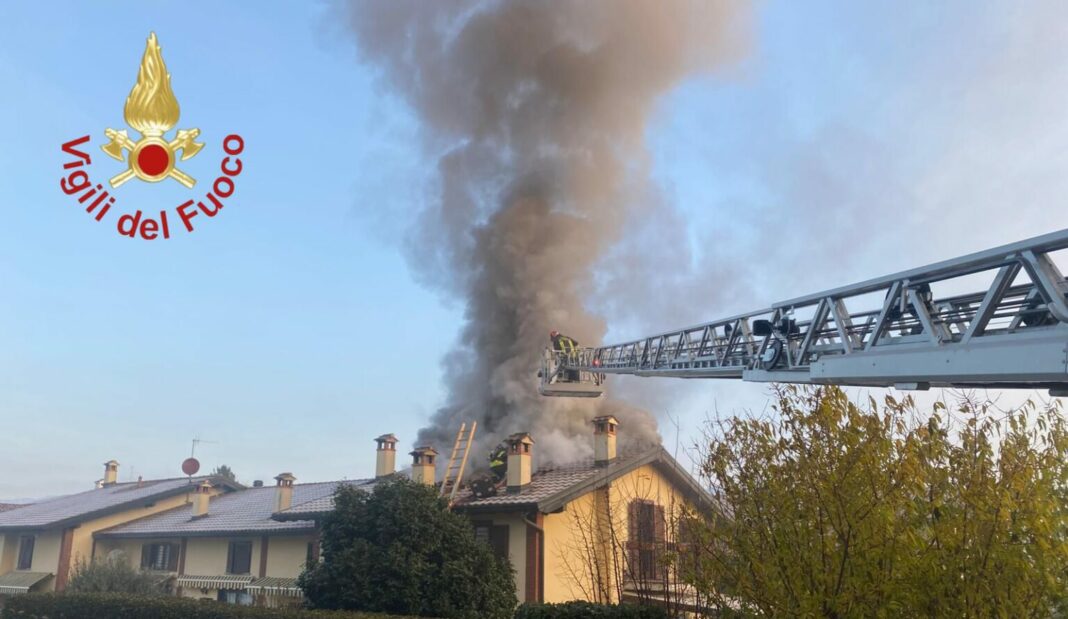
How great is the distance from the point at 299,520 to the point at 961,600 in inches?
675

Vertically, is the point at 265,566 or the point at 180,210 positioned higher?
the point at 180,210

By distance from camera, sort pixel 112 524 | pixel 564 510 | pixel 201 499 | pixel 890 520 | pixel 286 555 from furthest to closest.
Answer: pixel 112 524
pixel 201 499
pixel 286 555
pixel 564 510
pixel 890 520

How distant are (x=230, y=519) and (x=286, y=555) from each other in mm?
3952

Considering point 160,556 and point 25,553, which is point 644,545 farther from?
point 25,553

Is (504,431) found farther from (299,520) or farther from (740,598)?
(740,598)

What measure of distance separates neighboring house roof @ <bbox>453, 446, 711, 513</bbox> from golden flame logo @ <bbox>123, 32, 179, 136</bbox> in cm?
962

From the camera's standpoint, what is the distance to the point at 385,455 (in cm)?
2227

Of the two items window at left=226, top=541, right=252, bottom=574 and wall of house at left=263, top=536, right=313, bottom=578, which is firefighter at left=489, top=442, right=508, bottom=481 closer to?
wall of house at left=263, top=536, right=313, bottom=578

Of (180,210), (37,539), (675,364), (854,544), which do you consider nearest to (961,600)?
(854,544)

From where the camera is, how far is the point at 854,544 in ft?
21.6

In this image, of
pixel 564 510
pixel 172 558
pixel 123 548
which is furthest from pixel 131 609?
pixel 123 548

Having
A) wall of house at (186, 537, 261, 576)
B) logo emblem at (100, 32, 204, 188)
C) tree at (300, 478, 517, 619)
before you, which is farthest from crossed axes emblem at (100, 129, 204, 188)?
wall of house at (186, 537, 261, 576)

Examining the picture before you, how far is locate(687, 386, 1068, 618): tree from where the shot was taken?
6.20 m

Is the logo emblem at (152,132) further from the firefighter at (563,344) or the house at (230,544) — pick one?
the firefighter at (563,344)
